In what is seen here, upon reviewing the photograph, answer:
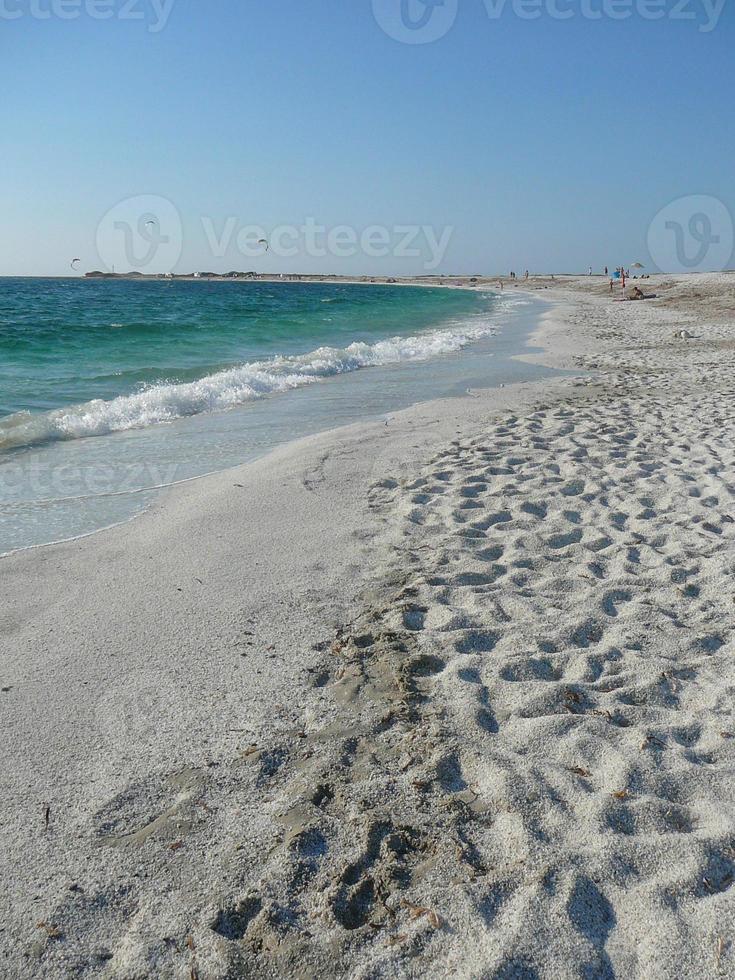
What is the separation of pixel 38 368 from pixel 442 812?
14624mm

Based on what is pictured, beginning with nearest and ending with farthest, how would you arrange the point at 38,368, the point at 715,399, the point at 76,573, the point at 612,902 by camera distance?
the point at 612,902, the point at 76,573, the point at 715,399, the point at 38,368

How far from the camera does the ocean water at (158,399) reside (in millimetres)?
5871

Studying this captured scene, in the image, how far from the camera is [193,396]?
10477 millimetres

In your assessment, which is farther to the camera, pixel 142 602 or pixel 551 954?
pixel 142 602

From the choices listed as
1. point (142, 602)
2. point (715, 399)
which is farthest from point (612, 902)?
point (715, 399)

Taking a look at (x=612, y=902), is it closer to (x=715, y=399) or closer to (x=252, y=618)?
(x=252, y=618)

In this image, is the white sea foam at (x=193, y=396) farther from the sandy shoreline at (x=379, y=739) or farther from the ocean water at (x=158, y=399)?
the sandy shoreline at (x=379, y=739)

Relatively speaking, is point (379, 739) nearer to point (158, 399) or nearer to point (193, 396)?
point (158, 399)

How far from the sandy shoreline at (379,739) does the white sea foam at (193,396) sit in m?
3.92

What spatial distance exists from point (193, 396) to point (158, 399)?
0.61m

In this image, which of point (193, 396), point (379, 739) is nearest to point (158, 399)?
point (193, 396)

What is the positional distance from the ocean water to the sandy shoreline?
1.16 metres

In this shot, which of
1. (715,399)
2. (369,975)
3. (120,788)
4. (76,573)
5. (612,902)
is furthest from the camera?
(715,399)

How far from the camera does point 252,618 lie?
137 inches
